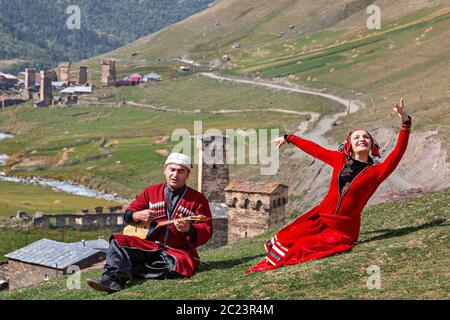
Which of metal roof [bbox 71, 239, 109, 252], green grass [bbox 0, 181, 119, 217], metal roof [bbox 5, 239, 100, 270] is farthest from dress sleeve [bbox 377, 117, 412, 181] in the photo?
green grass [bbox 0, 181, 119, 217]

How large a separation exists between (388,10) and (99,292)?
154 meters

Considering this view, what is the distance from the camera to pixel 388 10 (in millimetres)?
161125

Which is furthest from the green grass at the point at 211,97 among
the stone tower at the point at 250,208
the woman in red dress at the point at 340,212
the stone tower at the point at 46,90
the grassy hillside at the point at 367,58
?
the woman in red dress at the point at 340,212

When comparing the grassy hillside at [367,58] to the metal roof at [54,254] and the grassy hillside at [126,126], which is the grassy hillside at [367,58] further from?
the metal roof at [54,254]

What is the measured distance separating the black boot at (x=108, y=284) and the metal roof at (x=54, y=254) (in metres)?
18.7

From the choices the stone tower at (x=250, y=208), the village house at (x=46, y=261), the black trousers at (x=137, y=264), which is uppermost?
the black trousers at (x=137, y=264)

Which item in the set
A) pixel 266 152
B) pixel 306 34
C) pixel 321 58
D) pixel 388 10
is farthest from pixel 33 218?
pixel 306 34

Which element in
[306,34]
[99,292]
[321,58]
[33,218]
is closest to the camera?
[99,292]

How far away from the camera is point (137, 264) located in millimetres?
14133

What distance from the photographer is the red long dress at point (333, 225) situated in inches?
568

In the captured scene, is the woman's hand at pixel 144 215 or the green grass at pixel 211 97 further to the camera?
the green grass at pixel 211 97

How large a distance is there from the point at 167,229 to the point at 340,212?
3.00 metres

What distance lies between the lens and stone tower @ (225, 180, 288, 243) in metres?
34.2
